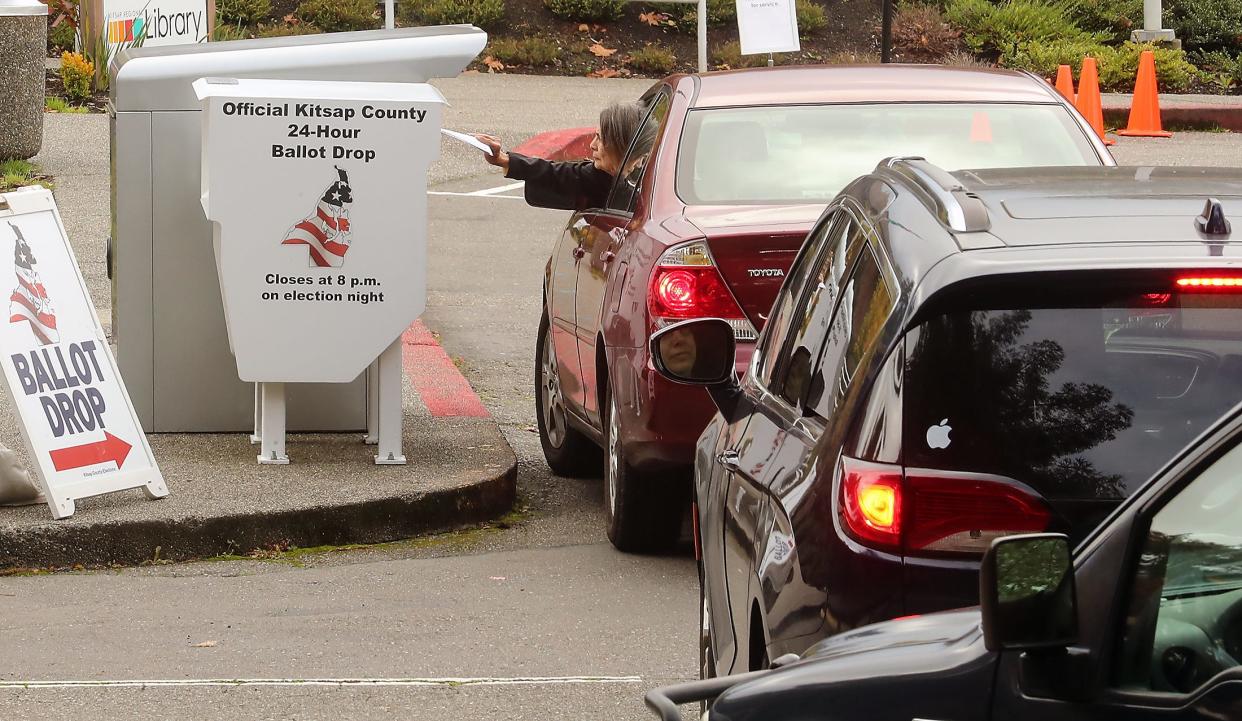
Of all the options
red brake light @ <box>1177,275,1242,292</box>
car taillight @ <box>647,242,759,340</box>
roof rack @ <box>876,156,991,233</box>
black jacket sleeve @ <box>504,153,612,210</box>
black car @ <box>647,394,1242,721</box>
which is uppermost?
roof rack @ <box>876,156,991,233</box>

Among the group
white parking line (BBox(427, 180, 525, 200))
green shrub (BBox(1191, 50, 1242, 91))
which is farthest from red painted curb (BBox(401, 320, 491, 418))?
green shrub (BBox(1191, 50, 1242, 91))

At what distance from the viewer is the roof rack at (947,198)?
356cm

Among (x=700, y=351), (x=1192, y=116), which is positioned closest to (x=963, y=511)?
(x=700, y=351)

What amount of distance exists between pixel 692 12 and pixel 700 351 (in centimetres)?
2380

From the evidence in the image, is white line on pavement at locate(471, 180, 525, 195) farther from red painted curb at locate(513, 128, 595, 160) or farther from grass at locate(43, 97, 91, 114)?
grass at locate(43, 97, 91, 114)

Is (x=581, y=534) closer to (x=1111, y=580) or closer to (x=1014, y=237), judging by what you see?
(x=1014, y=237)

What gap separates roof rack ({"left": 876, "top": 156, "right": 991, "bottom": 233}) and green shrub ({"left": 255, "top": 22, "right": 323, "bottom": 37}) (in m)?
21.6

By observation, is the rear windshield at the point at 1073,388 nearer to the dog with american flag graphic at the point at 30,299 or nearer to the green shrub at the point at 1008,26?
the dog with american flag graphic at the point at 30,299

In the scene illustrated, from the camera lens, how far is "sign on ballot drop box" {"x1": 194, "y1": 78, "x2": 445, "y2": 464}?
7684mm

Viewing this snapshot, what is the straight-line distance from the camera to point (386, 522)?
295 inches

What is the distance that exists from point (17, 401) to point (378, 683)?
7.48 ft

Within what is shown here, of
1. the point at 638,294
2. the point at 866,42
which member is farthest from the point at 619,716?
the point at 866,42

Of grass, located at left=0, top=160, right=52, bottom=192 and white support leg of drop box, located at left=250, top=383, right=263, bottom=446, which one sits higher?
grass, located at left=0, top=160, right=52, bottom=192

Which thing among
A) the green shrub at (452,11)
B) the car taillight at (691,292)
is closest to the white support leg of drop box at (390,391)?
the car taillight at (691,292)
